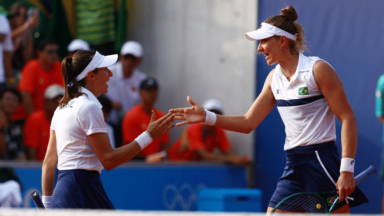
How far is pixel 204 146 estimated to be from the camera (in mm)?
6711

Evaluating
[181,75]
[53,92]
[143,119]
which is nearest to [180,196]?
[143,119]

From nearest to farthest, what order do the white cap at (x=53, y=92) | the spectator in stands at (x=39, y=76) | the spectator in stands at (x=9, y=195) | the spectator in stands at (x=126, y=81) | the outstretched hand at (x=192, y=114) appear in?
the outstretched hand at (x=192, y=114), the spectator in stands at (x=9, y=195), the white cap at (x=53, y=92), the spectator in stands at (x=39, y=76), the spectator in stands at (x=126, y=81)

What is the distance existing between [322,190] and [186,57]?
4824mm

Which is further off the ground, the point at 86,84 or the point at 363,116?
the point at 86,84

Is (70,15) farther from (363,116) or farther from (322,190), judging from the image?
(322,190)

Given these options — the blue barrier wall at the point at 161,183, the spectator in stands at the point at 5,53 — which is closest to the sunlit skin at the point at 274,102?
the blue barrier wall at the point at 161,183

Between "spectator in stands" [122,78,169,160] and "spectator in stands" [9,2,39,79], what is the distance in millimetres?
1871

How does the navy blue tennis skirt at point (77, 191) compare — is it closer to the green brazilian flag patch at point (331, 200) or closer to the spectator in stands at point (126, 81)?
the green brazilian flag patch at point (331, 200)

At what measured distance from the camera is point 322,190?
3.10 m

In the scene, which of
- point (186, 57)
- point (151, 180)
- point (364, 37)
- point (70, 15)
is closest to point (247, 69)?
point (186, 57)

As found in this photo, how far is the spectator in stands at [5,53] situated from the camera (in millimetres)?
6355

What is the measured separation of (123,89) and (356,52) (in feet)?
11.1

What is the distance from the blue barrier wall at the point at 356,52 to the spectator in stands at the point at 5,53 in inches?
143

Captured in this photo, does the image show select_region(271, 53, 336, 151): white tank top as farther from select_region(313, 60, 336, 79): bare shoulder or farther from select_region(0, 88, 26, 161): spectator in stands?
select_region(0, 88, 26, 161): spectator in stands
